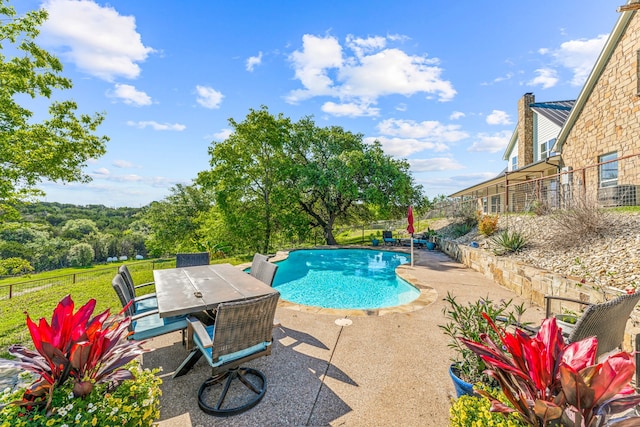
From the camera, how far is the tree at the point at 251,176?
1513 centimetres

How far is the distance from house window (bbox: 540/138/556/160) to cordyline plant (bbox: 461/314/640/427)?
652 inches

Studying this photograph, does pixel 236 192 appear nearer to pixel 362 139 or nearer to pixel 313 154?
pixel 313 154

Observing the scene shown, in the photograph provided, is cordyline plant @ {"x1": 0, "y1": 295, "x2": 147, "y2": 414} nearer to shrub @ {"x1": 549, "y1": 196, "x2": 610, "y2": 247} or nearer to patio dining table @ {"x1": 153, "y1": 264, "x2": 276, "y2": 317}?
patio dining table @ {"x1": 153, "y1": 264, "x2": 276, "y2": 317}

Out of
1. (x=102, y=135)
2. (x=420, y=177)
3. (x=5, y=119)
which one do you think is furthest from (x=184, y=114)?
(x=420, y=177)

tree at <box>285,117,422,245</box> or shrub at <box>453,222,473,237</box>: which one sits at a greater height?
tree at <box>285,117,422,245</box>

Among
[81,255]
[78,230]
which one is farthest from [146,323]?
[78,230]

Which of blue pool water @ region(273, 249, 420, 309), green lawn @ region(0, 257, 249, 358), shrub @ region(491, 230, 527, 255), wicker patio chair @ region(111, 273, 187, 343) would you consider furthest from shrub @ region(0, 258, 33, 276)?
shrub @ region(491, 230, 527, 255)

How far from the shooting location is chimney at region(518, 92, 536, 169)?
614 inches

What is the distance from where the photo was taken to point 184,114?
1228 cm

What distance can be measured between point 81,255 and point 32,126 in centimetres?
4937

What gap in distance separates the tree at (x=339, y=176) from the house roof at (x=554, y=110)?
7535mm

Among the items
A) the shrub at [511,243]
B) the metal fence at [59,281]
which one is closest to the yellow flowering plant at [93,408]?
the shrub at [511,243]

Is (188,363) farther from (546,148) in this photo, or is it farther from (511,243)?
(546,148)

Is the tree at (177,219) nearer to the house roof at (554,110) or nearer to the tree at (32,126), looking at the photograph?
the tree at (32,126)
